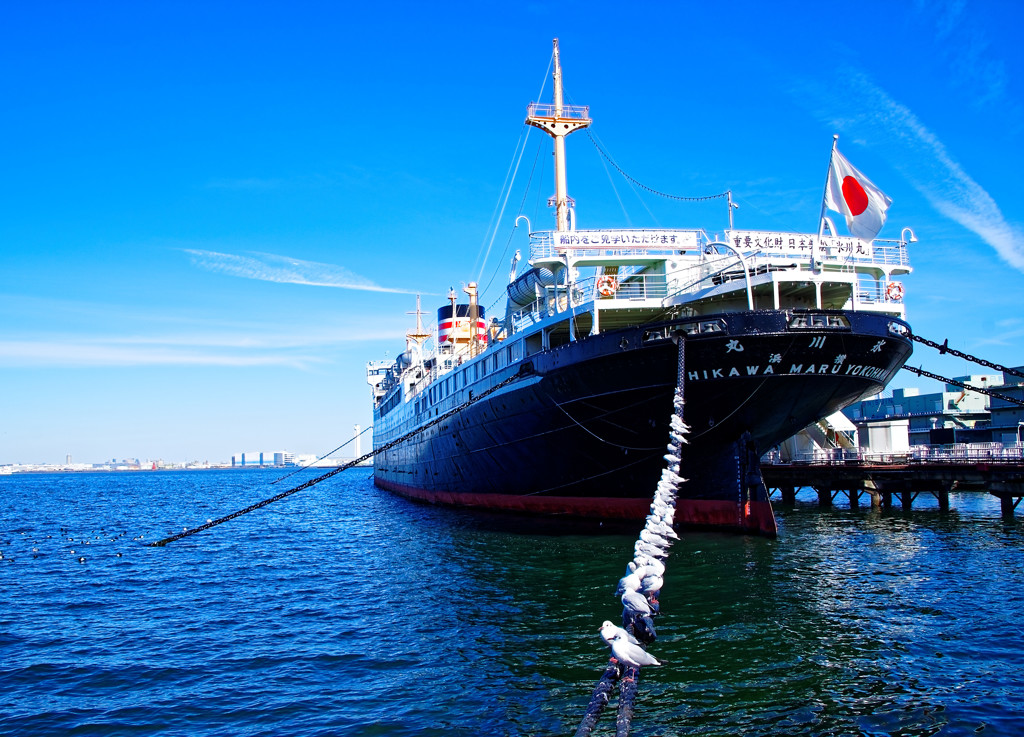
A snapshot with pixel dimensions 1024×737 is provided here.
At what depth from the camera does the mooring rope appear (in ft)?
19.0

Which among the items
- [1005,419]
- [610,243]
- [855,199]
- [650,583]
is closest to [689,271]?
[610,243]

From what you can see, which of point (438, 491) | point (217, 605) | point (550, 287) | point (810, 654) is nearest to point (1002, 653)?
point (810, 654)

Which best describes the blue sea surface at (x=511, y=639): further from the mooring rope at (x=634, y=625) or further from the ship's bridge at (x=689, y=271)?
the ship's bridge at (x=689, y=271)

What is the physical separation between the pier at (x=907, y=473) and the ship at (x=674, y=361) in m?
9.34

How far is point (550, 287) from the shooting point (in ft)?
83.2

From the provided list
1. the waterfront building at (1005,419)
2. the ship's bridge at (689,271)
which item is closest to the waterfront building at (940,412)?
the waterfront building at (1005,419)

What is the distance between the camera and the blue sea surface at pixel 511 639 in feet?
30.6

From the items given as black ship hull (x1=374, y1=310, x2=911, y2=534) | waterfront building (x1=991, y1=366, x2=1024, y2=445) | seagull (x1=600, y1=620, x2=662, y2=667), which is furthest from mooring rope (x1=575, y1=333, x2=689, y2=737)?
waterfront building (x1=991, y1=366, x2=1024, y2=445)

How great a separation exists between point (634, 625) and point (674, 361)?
13.0 metres

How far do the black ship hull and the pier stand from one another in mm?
9601

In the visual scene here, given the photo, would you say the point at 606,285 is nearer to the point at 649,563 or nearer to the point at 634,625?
the point at 649,563

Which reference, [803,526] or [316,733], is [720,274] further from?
[316,733]

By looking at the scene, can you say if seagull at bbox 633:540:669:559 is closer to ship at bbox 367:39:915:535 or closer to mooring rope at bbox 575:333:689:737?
mooring rope at bbox 575:333:689:737

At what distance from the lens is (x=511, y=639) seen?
494 inches
